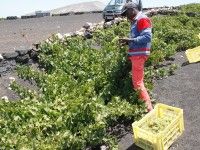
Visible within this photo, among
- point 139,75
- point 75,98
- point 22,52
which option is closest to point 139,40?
point 139,75

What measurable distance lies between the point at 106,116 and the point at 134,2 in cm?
228

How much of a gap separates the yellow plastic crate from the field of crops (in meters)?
0.47

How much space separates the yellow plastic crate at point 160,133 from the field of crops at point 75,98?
0.47 meters

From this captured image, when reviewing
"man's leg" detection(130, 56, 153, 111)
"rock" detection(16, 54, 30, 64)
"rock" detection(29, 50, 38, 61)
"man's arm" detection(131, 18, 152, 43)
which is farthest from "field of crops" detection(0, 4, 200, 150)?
"man's arm" detection(131, 18, 152, 43)

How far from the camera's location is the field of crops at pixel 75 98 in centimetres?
666

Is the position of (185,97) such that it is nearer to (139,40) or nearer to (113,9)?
(139,40)

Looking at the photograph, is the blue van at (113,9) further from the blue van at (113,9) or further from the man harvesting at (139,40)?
the man harvesting at (139,40)

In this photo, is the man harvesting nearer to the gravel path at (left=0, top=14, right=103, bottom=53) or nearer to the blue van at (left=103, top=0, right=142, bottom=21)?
the gravel path at (left=0, top=14, right=103, bottom=53)

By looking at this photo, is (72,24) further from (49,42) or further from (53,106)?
(53,106)

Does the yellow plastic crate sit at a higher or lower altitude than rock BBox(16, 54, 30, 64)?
lower

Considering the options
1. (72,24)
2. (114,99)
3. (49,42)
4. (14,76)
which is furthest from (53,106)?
(72,24)

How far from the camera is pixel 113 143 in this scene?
664cm

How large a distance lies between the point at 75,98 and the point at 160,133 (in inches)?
83.2

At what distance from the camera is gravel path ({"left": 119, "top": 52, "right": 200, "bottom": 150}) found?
6.77m
